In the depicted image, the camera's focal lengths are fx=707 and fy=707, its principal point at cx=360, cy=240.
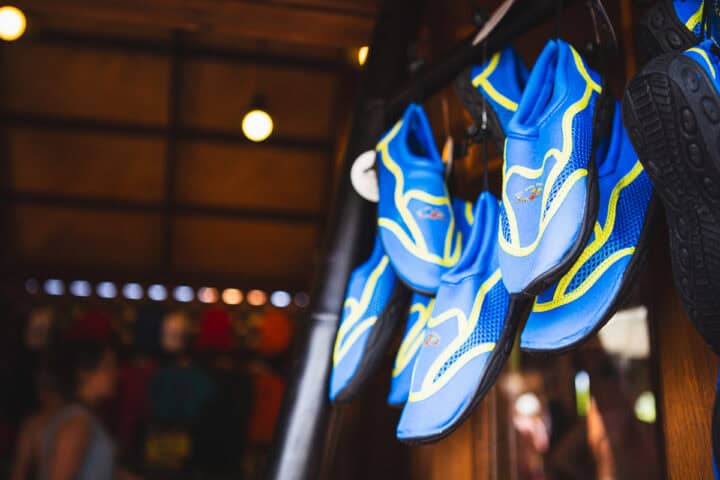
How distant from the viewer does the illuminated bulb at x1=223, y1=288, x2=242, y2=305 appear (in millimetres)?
6363

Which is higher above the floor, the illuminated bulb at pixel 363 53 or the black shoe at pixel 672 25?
the illuminated bulb at pixel 363 53

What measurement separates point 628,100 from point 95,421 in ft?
8.01

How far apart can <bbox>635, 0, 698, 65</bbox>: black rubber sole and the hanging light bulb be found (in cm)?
361

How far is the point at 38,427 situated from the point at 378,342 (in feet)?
7.11

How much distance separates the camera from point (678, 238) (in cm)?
74

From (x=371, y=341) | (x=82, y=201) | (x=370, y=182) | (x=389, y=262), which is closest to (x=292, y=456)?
(x=371, y=341)

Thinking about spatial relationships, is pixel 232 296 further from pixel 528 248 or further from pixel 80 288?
pixel 528 248

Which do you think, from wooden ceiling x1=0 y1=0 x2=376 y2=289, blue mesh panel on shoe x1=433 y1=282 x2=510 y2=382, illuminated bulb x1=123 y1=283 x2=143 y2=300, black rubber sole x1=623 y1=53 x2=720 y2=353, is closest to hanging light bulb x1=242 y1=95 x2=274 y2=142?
wooden ceiling x1=0 y1=0 x2=376 y2=289

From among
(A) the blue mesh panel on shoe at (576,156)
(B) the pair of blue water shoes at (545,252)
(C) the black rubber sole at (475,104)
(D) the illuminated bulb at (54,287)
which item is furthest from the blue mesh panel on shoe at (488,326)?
(D) the illuminated bulb at (54,287)

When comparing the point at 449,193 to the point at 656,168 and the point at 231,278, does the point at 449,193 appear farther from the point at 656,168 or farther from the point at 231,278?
the point at 231,278

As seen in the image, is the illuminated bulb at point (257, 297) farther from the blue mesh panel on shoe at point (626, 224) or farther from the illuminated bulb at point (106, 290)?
the blue mesh panel on shoe at point (626, 224)

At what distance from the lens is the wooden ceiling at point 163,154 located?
5.59 metres

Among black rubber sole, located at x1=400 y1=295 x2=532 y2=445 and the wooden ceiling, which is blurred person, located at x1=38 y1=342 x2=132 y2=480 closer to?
black rubber sole, located at x1=400 y1=295 x2=532 y2=445

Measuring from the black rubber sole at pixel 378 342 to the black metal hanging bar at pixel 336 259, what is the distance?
0.32ft
